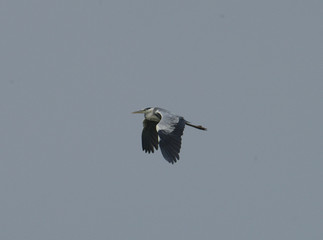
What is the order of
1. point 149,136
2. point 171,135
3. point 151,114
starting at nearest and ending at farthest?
point 171,135 → point 151,114 → point 149,136

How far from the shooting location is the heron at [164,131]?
19.5 meters

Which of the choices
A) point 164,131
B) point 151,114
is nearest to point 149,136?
point 151,114

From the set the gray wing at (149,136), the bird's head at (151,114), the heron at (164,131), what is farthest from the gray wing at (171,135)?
the gray wing at (149,136)

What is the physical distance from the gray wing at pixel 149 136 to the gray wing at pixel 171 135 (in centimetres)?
215

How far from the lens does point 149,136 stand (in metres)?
23.4

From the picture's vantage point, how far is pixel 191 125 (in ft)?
74.6

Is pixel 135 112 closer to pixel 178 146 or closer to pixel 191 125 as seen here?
pixel 191 125

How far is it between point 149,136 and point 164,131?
3.39 meters

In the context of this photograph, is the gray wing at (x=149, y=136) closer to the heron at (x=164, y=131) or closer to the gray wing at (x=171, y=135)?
the heron at (x=164, y=131)

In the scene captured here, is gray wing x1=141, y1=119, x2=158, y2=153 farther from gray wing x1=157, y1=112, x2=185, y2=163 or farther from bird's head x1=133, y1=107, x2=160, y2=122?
gray wing x1=157, y1=112, x2=185, y2=163

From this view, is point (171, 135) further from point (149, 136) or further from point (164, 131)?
point (149, 136)

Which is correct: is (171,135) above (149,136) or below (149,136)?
below

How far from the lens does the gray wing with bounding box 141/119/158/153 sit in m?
23.4

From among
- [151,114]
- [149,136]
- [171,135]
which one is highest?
[151,114]
